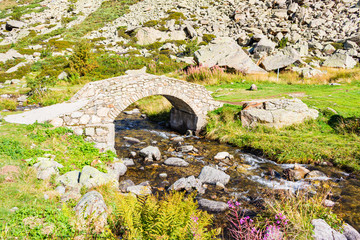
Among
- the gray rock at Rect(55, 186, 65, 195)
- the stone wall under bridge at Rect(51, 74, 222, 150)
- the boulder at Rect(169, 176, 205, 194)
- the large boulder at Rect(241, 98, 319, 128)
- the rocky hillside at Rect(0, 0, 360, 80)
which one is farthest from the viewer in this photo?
the rocky hillside at Rect(0, 0, 360, 80)

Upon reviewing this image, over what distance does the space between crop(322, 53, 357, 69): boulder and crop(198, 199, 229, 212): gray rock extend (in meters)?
23.3

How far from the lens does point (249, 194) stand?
6.85 m

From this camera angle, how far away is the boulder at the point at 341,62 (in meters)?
22.7

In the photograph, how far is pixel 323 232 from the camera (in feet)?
14.0

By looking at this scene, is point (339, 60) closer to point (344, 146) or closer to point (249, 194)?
point (344, 146)

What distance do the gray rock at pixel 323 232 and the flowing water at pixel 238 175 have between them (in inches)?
47.4

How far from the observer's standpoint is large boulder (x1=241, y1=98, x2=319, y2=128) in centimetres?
1111

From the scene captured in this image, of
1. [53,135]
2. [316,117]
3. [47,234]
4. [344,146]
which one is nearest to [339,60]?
[316,117]

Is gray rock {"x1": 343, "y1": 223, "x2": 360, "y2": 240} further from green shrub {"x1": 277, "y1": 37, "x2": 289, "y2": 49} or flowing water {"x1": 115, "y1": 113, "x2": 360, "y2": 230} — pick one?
green shrub {"x1": 277, "y1": 37, "x2": 289, "y2": 49}

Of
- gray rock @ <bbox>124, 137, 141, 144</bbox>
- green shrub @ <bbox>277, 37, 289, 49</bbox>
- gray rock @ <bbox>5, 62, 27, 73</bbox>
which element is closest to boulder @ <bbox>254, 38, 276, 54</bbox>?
green shrub @ <bbox>277, 37, 289, 49</bbox>

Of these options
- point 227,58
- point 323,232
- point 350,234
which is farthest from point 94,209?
point 227,58

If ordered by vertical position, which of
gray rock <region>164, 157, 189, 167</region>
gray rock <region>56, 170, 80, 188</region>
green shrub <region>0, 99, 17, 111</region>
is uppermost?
gray rock <region>56, 170, 80, 188</region>

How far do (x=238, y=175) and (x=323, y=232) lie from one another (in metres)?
3.93

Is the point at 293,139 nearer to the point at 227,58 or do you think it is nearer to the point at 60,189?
the point at 60,189
